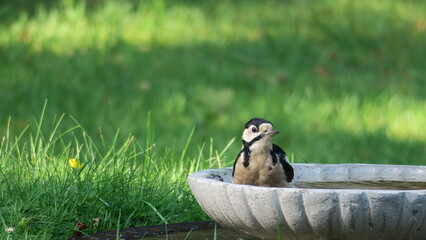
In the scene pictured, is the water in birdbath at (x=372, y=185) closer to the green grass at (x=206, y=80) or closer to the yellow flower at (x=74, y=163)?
the green grass at (x=206, y=80)

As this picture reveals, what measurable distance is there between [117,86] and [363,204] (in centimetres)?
537

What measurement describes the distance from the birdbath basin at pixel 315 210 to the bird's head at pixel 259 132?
34 cm

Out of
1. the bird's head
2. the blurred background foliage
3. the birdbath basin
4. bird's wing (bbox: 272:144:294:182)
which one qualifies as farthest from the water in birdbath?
the blurred background foliage

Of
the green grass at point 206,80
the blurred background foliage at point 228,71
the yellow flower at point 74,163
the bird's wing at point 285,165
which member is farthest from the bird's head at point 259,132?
the blurred background foliage at point 228,71

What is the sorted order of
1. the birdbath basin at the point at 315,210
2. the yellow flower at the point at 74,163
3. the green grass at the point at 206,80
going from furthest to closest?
1. the green grass at the point at 206,80
2. the yellow flower at the point at 74,163
3. the birdbath basin at the point at 315,210

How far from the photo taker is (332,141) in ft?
23.2

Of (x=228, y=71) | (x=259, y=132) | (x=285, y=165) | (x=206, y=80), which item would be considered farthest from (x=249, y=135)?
(x=228, y=71)

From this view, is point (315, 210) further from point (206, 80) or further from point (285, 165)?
point (206, 80)

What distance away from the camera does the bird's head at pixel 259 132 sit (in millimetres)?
3631

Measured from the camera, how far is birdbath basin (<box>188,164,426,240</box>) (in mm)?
3133

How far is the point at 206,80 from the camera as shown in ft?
27.7

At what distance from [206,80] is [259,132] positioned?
15.8ft

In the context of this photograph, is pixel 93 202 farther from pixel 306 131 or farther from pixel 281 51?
pixel 281 51

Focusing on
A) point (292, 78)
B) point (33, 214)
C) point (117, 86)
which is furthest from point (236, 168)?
point (292, 78)
